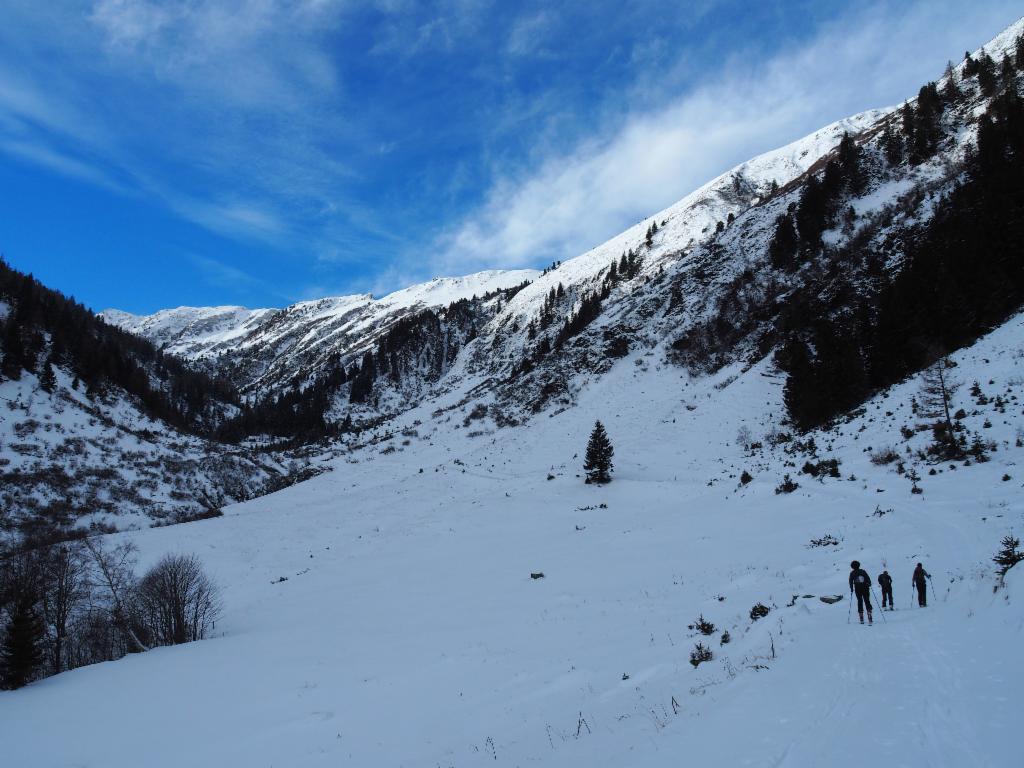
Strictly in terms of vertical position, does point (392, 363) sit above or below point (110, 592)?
above

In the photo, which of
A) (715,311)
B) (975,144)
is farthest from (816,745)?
(975,144)

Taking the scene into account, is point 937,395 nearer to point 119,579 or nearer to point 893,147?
point 119,579

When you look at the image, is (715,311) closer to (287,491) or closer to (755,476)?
(755,476)

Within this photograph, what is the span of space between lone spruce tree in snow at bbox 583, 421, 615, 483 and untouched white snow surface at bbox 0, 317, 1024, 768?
8.72ft

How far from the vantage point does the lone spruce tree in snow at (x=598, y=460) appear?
37.4 meters

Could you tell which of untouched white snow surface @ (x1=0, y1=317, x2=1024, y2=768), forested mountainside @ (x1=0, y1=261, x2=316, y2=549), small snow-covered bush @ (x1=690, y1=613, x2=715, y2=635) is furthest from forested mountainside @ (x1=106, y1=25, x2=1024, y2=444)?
forested mountainside @ (x1=0, y1=261, x2=316, y2=549)

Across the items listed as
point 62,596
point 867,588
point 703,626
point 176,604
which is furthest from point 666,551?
point 62,596

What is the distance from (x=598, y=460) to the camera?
37594 millimetres

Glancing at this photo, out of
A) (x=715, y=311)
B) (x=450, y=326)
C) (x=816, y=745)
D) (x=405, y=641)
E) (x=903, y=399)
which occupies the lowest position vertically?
(x=405, y=641)

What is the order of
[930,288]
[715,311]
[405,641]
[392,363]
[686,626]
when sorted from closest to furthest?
Answer: [686,626], [405,641], [930,288], [715,311], [392,363]

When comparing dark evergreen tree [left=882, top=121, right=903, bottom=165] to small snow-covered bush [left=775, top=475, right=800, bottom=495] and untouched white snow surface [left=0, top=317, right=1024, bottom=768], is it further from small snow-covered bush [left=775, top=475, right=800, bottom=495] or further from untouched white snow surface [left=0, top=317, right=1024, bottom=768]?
small snow-covered bush [left=775, top=475, right=800, bottom=495]

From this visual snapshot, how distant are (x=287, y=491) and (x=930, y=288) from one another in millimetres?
54727

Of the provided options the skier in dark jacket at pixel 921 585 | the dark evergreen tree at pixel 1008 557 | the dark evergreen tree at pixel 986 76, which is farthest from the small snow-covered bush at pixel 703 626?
the dark evergreen tree at pixel 986 76

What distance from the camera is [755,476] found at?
29.4m
